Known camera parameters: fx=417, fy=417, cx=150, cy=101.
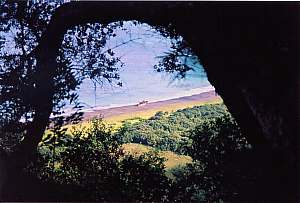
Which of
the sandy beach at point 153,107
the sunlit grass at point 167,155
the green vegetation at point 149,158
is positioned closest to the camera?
Result: the green vegetation at point 149,158

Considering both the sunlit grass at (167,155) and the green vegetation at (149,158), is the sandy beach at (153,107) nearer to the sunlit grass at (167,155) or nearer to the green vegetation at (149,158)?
the green vegetation at (149,158)

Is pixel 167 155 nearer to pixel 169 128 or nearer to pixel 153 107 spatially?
pixel 169 128

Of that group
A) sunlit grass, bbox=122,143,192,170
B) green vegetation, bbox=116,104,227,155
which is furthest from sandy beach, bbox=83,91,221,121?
sunlit grass, bbox=122,143,192,170

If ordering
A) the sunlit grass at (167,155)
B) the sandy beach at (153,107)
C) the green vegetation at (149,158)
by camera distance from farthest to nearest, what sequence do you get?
the sunlit grass at (167,155) < the sandy beach at (153,107) < the green vegetation at (149,158)

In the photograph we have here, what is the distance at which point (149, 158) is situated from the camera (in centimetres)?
356

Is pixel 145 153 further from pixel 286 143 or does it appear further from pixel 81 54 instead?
pixel 286 143

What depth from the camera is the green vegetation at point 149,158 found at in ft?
10.6

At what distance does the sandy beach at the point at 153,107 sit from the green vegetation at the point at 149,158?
63 mm

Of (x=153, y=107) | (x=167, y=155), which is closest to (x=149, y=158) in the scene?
(x=167, y=155)

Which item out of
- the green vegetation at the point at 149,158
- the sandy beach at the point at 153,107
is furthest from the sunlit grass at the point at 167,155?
the sandy beach at the point at 153,107

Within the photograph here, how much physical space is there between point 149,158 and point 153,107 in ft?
1.47

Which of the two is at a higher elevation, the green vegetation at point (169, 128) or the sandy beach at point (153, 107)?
the sandy beach at point (153, 107)

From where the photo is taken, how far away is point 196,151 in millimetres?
3676


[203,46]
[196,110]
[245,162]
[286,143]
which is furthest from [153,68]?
[286,143]
